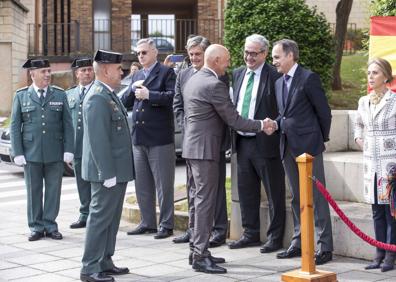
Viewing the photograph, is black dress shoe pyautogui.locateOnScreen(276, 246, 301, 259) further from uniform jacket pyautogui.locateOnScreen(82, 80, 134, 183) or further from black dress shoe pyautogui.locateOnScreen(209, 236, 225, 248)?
uniform jacket pyautogui.locateOnScreen(82, 80, 134, 183)

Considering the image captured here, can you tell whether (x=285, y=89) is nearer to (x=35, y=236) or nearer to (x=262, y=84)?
(x=262, y=84)

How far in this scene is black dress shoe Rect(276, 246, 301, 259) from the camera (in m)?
8.16

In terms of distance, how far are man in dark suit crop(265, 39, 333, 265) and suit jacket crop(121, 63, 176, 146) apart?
65.8 inches

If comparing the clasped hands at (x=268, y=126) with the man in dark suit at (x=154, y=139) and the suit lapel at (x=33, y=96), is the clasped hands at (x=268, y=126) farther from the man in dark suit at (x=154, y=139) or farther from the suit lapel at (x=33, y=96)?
the suit lapel at (x=33, y=96)

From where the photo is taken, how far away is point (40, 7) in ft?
104

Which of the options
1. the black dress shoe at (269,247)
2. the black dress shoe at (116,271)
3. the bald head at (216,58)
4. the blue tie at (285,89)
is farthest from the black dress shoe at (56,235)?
the blue tie at (285,89)

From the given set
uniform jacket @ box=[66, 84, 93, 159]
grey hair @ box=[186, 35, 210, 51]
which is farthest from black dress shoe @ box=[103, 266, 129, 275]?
uniform jacket @ box=[66, 84, 93, 159]

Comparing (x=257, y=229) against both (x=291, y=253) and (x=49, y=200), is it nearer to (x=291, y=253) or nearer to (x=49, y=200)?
(x=291, y=253)

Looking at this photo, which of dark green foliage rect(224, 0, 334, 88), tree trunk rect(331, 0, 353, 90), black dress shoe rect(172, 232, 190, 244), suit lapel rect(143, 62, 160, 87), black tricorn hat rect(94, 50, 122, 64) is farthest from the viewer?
tree trunk rect(331, 0, 353, 90)

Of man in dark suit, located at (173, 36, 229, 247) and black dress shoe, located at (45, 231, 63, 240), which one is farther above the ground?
man in dark suit, located at (173, 36, 229, 247)

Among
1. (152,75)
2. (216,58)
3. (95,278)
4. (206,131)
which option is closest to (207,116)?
(206,131)

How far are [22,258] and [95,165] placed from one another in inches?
64.9

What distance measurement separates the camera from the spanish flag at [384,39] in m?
9.79

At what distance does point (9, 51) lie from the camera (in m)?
28.0
